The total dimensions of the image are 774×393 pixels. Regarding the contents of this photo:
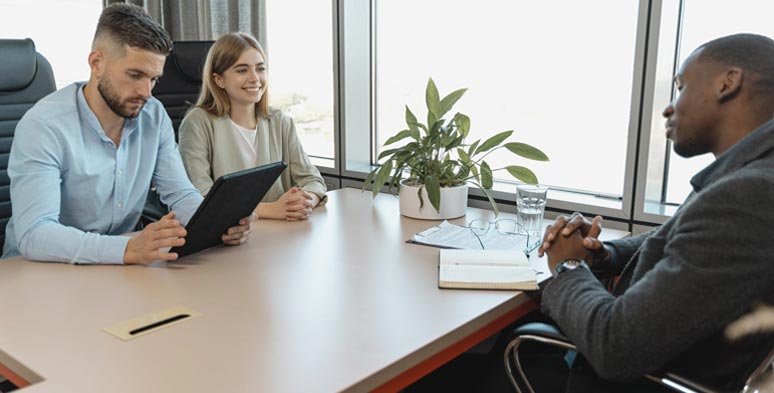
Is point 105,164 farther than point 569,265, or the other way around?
point 105,164

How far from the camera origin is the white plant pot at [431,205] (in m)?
2.09

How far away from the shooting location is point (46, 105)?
1726mm

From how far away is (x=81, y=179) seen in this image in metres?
1.76

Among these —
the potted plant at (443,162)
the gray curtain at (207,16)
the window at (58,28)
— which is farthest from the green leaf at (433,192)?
the window at (58,28)

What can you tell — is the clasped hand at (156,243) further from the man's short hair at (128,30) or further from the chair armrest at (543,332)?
the chair armrest at (543,332)

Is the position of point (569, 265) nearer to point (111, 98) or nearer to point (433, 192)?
point (433, 192)

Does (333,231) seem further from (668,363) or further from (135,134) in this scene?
(668,363)

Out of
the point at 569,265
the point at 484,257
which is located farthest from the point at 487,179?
the point at 569,265

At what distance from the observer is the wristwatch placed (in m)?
1.35

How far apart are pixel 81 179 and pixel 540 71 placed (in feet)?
5.23

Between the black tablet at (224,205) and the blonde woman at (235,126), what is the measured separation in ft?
1.73

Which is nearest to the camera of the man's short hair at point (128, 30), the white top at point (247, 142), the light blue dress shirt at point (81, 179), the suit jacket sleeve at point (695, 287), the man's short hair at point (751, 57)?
the suit jacket sleeve at point (695, 287)

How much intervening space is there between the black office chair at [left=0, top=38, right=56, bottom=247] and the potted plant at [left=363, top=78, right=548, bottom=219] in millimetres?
1254

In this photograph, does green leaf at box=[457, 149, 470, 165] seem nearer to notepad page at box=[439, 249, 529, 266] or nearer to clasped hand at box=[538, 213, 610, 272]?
notepad page at box=[439, 249, 529, 266]
